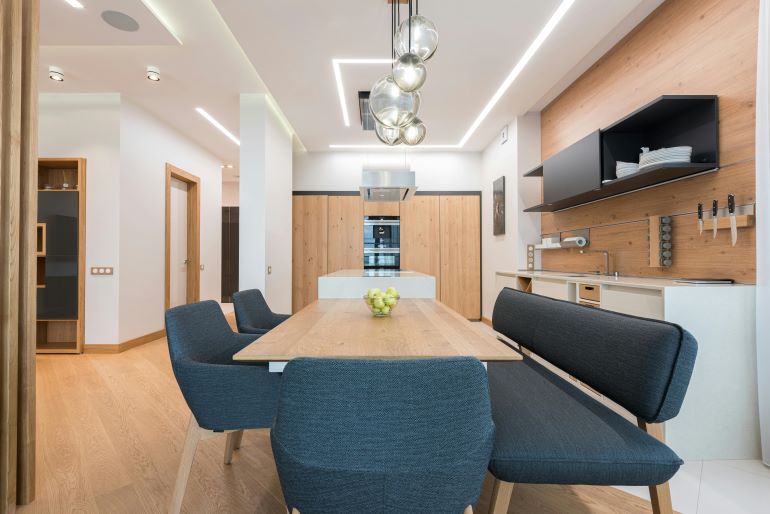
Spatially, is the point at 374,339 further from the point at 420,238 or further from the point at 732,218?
the point at 420,238

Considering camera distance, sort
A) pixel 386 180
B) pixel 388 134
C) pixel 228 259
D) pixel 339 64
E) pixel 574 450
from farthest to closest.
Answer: pixel 228 259 < pixel 386 180 < pixel 339 64 < pixel 388 134 < pixel 574 450

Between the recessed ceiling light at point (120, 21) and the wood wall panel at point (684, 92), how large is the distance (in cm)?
399

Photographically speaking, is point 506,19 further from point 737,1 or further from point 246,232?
point 246,232

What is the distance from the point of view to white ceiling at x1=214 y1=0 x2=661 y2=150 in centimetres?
271

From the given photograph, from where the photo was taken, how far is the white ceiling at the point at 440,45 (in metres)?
2.71

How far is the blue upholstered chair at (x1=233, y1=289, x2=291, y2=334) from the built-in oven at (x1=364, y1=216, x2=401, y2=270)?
10.7 ft

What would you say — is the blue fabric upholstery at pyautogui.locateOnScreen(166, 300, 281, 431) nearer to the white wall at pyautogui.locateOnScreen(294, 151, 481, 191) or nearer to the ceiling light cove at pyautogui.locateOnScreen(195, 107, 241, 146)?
the ceiling light cove at pyautogui.locateOnScreen(195, 107, 241, 146)

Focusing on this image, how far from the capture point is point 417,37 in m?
1.65

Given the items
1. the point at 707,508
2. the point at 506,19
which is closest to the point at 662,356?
the point at 707,508

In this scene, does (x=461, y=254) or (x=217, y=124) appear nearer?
(x=217, y=124)

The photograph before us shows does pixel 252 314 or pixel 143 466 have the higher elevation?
pixel 252 314

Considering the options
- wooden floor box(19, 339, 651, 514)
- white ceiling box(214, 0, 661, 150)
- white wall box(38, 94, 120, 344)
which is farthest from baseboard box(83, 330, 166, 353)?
white ceiling box(214, 0, 661, 150)

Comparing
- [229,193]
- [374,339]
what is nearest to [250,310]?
[374,339]

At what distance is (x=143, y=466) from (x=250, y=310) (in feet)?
3.36
